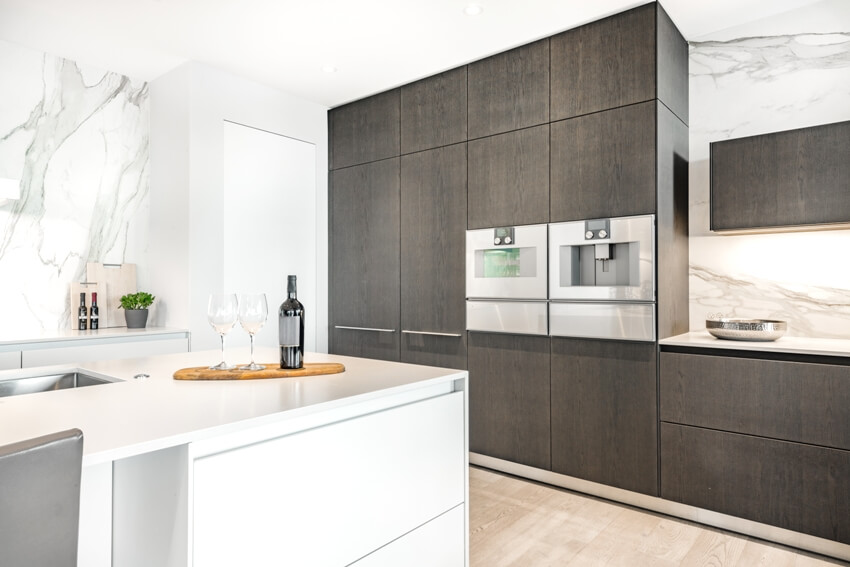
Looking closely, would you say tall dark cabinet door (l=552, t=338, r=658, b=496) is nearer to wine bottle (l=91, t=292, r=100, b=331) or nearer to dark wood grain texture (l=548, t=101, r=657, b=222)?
dark wood grain texture (l=548, t=101, r=657, b=222)

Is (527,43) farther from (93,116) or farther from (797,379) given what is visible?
(93,116)

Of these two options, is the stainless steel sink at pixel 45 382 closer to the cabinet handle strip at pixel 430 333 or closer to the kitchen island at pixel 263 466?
the kitchen island at pixel 263 466

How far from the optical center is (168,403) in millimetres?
1301

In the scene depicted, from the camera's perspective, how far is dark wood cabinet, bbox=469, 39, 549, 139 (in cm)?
306

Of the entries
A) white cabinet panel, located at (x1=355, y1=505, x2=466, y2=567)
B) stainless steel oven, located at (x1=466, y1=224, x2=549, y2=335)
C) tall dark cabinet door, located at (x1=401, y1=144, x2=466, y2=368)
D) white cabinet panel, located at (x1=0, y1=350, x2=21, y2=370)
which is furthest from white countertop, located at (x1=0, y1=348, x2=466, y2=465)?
tall dark cabinet door, located at (x1=401, y1=144, x2=466, y2=368)

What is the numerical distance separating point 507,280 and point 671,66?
1.44 meters

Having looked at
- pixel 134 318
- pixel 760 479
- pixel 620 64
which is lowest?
pixel 760 479

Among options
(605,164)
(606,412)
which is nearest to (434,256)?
(605,164)

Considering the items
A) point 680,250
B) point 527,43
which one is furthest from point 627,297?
point 527,43

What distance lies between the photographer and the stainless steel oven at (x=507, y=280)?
304 cm

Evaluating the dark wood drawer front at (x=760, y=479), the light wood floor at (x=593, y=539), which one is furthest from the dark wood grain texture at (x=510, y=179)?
the light wood floor at (x=593, y=539)

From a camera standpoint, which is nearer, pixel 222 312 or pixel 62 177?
pixel 222 312

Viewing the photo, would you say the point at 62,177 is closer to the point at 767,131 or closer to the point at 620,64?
the point at 620,64

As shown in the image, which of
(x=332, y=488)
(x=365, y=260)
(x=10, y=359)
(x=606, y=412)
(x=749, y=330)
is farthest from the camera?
(x=365, y=260)
